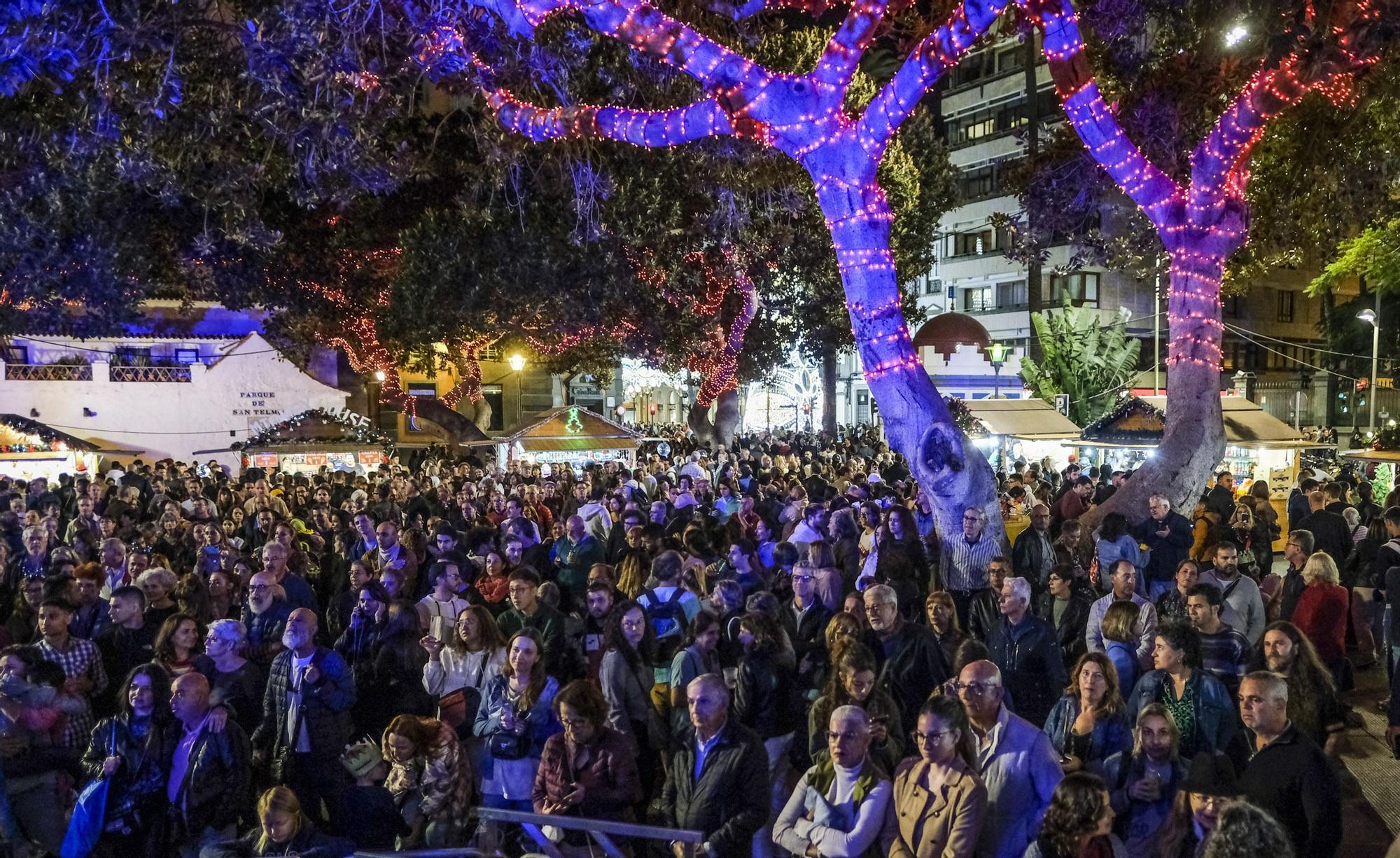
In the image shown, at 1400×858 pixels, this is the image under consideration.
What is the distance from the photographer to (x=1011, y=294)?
130ft

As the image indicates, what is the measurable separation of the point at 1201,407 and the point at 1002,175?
20.8ft

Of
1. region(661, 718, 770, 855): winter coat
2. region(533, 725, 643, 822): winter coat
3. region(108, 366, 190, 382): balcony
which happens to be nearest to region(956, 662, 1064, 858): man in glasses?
region(661, 718, 770, 855): winter coat

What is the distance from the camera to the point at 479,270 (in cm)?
1588

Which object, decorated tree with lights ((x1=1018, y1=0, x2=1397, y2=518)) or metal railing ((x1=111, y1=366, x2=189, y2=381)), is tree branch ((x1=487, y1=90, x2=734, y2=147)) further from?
metal railing ((x1=111, y1=366, x2=189, y2=381))

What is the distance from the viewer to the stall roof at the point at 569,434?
1780 centimetres

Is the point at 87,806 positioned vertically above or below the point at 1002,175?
below

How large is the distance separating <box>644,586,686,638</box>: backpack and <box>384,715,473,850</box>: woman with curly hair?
202 centimetres

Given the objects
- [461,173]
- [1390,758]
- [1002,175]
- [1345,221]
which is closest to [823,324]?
[1002,175]

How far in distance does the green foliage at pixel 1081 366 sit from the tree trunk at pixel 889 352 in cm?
1924

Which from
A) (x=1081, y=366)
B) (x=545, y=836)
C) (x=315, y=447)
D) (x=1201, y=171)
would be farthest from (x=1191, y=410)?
(x=1081, y=366)

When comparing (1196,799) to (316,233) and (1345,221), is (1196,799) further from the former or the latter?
A: (316,233)

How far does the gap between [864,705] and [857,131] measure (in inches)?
230

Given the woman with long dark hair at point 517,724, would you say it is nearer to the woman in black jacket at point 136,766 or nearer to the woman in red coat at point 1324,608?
the woman in black jacket at point 136,766

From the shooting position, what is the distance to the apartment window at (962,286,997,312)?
40.7 meters
